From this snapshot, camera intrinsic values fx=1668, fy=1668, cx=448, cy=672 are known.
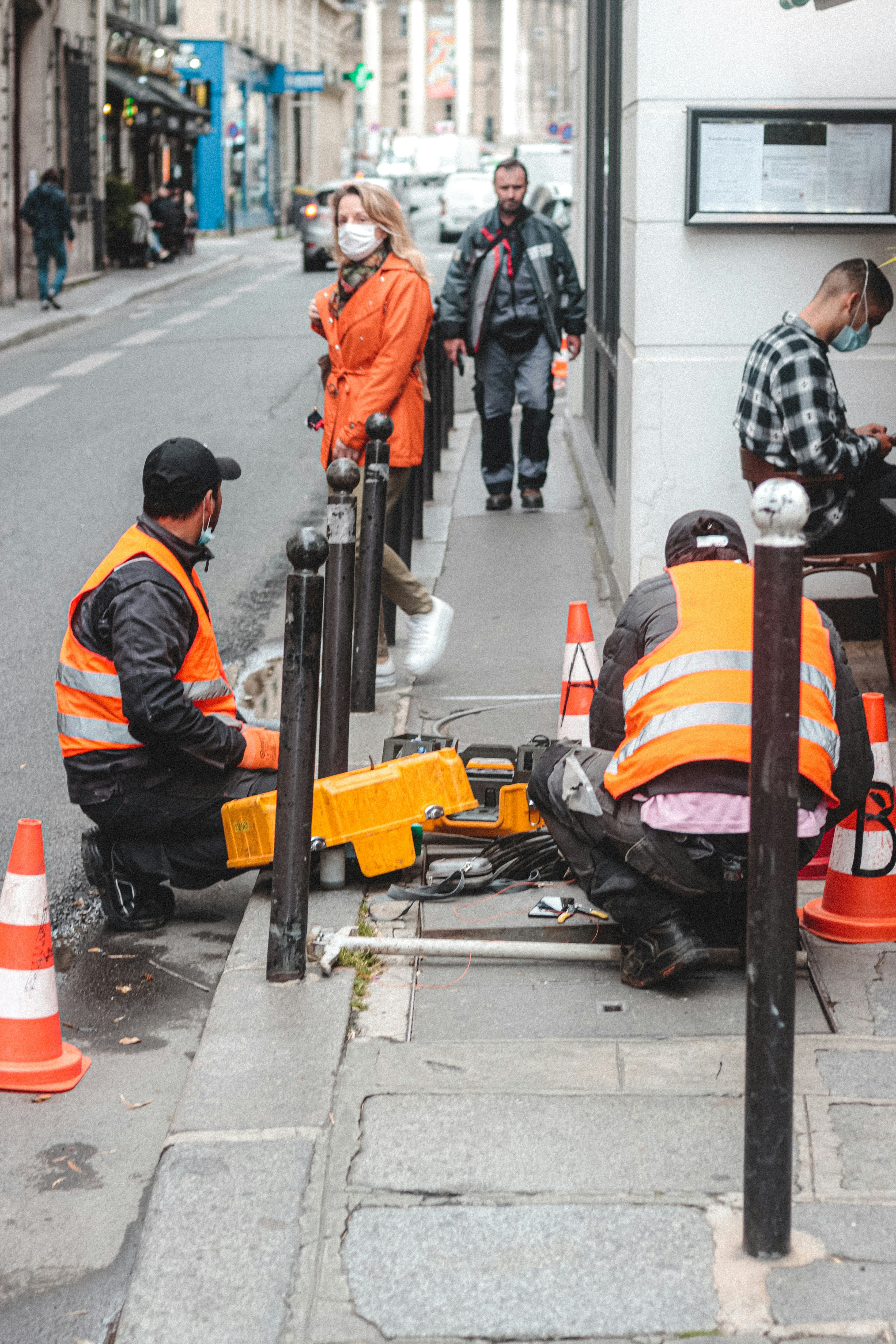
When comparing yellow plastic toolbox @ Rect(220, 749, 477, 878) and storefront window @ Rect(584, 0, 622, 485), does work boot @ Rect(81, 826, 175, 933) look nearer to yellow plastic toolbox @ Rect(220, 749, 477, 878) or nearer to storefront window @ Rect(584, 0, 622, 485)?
yellow plastic toolbox @ Rect(220, 749, 477, 878)

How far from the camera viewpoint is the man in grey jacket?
30.6ft

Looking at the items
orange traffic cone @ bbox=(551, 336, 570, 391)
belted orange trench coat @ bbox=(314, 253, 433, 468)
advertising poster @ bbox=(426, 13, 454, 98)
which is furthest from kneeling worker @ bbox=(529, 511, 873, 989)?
advertising poster @ bbox=(426, 13, 454, 98)

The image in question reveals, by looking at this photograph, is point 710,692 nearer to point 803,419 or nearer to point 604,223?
point 803,419

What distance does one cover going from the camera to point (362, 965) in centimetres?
389

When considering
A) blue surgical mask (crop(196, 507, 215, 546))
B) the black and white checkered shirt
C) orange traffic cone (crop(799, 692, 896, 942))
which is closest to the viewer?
orange traffic cone (crop(799, 692, 896, 942))

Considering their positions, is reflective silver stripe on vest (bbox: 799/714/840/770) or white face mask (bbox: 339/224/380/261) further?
white face mask (bbox: 339/224/380/261)

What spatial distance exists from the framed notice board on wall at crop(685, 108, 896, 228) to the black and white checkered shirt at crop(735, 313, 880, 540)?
0.74 m

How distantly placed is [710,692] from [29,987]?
1.60 meters

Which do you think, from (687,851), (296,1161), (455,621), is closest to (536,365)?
(455,621)

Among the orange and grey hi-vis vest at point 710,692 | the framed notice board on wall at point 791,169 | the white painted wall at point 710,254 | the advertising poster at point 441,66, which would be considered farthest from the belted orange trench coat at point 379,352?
the advertising poster at point 441,66

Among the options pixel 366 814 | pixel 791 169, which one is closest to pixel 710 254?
pixel 791 169

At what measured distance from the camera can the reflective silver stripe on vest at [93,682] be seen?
4406 millimetres

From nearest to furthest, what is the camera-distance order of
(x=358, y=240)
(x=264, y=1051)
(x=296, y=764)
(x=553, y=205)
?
(x=264, y=1051) → (x=296, y=764) → (x=358, y=240) → (x=553, y=205)

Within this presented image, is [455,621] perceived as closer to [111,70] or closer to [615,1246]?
[615,1246]
